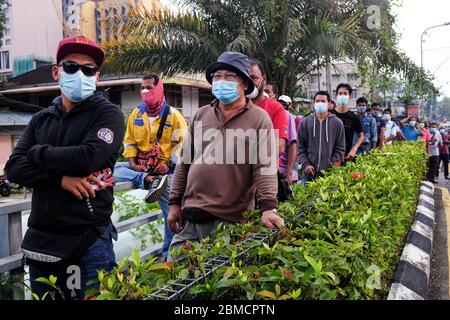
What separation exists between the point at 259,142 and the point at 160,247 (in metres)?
2.12

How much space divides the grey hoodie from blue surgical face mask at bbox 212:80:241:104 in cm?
273

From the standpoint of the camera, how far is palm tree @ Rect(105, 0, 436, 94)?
9422 mm

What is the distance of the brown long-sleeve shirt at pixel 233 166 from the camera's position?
271 centimetres

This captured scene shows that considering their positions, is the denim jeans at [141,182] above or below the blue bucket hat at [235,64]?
below

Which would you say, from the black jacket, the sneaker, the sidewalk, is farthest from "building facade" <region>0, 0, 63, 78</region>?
the black jacket

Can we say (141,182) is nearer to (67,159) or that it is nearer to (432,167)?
(67,159)

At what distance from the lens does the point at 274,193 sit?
101 inches

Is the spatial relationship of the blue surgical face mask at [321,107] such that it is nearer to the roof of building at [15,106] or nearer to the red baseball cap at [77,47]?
the red baseball cap at [77,47]

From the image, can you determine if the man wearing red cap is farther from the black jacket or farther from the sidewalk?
the sidewalk

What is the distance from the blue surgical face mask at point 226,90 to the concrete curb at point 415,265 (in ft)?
5.28

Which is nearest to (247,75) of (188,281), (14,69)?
(188,281)

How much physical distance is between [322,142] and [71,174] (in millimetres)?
3605

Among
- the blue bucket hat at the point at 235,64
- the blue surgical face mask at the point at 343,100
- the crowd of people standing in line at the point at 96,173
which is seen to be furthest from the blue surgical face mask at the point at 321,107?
the blue bucket hat at the point at 235,64

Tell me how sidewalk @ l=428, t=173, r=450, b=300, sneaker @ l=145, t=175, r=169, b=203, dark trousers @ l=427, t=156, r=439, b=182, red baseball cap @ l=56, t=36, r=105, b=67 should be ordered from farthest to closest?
dark trousers @ l=427, t=156, r=439, b=182 → sidewalk @ l=428, t=173, r=450, b=300 → sneaker @ l=145, t=175, r=169, b=203 → red baseball cap @ l=56, t=36, r=105, b=67
